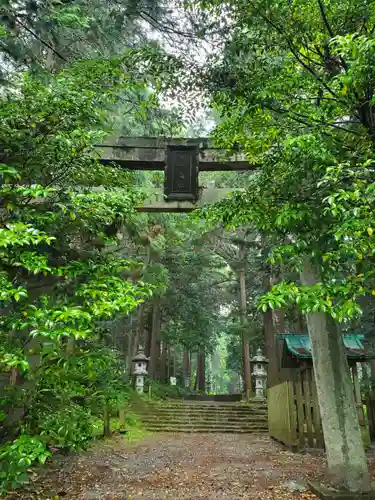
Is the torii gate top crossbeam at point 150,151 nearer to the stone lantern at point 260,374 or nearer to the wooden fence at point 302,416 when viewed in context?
the wooden fence at point 302,416

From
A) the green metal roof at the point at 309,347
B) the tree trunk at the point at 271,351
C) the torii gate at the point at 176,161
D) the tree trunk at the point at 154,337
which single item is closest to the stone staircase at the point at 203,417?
the tree trunk at the point at 271,351

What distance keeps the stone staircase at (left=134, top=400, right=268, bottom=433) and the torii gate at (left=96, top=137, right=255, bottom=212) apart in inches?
348

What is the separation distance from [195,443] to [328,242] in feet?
26.0

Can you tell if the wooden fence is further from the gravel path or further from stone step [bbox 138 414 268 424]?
stone step [bbox 138 414 268 424]

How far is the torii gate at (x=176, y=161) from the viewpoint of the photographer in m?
6.02

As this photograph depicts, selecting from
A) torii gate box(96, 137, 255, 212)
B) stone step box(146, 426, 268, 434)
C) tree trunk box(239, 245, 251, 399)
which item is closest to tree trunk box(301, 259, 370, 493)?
torii gate box(96, 137, 255, 212)

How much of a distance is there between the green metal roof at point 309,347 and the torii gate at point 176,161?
5926 millimetres

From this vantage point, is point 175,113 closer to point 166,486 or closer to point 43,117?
point 43,117

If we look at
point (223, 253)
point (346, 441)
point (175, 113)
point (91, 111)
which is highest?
point (223, 253)

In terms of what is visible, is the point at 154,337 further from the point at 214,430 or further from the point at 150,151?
the point at 150,151

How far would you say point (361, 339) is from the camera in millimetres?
10734

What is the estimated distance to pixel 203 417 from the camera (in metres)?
13.9

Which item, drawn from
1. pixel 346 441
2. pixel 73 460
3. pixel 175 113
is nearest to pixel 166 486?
pixel 73 460

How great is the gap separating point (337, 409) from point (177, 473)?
2930mm
